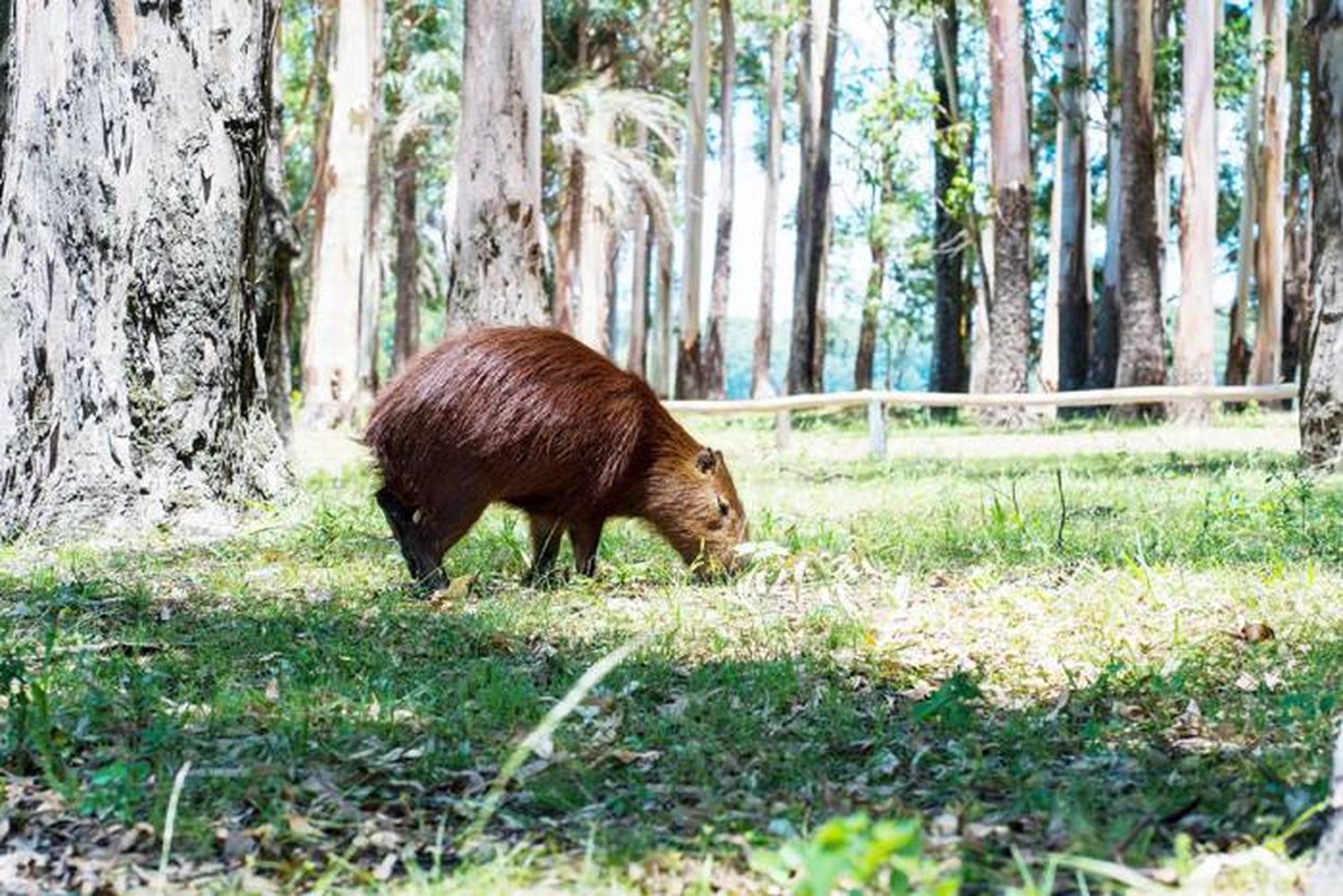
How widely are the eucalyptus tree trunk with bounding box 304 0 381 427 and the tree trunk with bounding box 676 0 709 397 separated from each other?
382 inches

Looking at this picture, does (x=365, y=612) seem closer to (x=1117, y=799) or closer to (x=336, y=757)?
(x=336, y=757)

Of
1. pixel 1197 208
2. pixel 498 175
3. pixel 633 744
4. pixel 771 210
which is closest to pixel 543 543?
pixel 633 744

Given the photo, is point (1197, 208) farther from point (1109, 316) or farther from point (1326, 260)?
point (1326, 260)

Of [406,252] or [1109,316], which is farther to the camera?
[406,252]

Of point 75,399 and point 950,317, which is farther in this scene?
point 950,317

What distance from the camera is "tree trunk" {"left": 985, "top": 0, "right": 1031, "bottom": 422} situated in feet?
63.3

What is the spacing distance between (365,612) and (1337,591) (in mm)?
3461

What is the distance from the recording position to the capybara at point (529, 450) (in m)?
6.07

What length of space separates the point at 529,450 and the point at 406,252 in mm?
28119

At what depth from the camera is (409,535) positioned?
6.24 meters

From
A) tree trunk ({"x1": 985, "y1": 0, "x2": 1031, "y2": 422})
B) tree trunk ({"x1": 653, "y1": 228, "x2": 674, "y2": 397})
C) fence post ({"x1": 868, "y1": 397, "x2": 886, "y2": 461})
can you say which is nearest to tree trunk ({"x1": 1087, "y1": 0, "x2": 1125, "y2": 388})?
tree trunk ({"x1": 985, "y1": 0, "x2": 1031, "y2": 422})

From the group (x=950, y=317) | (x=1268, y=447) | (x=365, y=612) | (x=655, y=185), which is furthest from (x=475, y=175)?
(x=950, y=317)

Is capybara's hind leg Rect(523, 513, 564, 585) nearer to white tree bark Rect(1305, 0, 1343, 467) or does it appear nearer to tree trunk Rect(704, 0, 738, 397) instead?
white tree bark Rect(1305, 0, 1343, 467)

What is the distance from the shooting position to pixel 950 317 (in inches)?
1155
